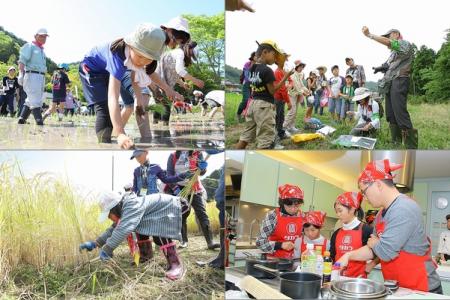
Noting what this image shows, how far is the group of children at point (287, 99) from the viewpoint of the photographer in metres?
1.88

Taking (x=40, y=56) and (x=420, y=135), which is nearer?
(x=40, y=56)

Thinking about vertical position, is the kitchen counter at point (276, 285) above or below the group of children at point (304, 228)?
below

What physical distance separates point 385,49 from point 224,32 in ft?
2.00

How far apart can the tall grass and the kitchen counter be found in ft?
1.56

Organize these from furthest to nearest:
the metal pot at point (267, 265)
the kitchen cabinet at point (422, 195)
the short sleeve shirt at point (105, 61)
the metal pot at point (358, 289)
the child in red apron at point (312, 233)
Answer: the kitchen cabinet at point (422, 195)
the child in red apron at point (312, 233)
the short sleeve shirt at point (105, 61)
the metal pot at point (267, 265)
the metal pot at point (358, 289)

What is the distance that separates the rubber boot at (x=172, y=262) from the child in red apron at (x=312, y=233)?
1.55 ft

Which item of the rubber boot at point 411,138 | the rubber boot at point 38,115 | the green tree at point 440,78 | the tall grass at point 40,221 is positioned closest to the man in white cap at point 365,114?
the rubber boot at point 411,138

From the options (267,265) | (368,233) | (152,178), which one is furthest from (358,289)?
(152,178)

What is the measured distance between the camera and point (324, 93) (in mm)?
1958

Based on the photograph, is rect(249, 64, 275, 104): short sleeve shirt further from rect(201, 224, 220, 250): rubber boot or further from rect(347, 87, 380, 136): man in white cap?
rect(201, 224, 220, 250): rubber boot

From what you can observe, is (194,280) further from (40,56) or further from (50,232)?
(40,56)

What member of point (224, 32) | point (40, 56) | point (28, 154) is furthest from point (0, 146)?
point (224, 32)

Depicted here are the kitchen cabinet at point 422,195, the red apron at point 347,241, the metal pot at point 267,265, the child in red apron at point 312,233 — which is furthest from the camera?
the kitchen cabinet at point 422,195

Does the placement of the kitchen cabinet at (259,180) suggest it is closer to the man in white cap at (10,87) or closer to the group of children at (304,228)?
the group of children at (304,228)
